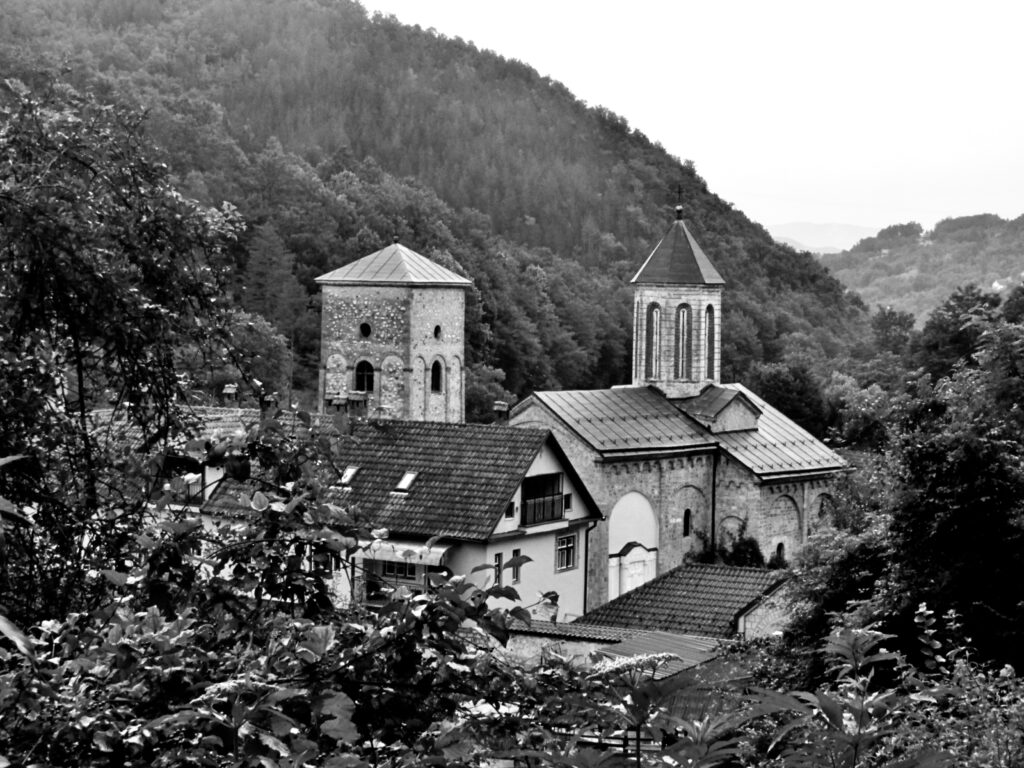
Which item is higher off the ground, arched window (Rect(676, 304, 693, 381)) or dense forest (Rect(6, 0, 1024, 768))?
arched window (Rect(676, 304, 693, 381))

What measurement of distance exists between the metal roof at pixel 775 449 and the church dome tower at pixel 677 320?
84 cm

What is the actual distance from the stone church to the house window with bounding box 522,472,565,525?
23.1ft

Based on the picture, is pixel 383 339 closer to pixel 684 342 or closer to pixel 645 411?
pixel 684 342

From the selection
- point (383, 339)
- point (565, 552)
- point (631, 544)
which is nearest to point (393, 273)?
point (383, 339)

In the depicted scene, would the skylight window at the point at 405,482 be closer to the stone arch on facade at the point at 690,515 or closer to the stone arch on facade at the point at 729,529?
the stone arch on facade at the point at 690,515

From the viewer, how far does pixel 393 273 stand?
3975cm

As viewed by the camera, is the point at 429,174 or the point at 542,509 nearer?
the point at 542,509

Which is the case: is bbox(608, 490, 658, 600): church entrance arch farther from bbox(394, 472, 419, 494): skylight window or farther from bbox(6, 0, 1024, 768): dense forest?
bbox(6, 0, 1024, 768): dense forest

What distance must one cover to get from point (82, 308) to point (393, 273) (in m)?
33.4

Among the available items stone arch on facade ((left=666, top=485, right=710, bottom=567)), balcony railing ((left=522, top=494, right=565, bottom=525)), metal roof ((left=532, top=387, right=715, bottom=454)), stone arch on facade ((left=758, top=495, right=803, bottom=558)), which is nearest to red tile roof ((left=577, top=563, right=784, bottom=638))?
balcony railing ((left=522, top=494, right=565, bottom=525))

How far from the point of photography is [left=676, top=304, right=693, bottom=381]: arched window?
125ft

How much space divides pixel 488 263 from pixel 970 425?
6215 cm

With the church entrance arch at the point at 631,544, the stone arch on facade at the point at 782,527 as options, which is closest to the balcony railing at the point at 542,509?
the church entrance arch at the point at 631,544

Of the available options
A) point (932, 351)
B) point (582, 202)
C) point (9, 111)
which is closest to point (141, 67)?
point (582, 202)
